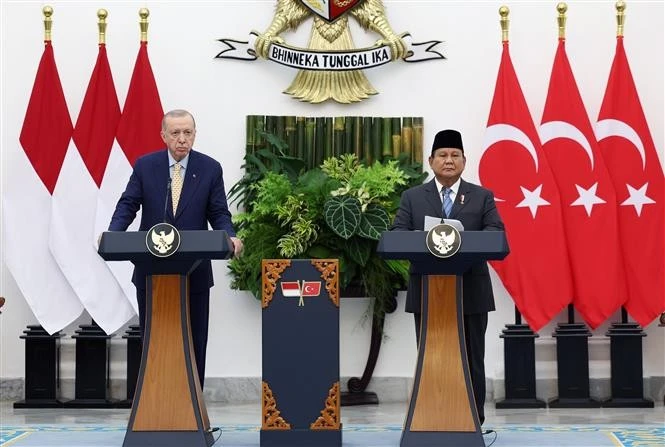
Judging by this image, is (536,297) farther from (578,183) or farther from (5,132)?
(5,132)

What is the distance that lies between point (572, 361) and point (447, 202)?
2483mm

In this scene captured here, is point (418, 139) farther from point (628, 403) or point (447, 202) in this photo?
point (447, 202)

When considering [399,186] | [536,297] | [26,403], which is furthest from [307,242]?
[26,403]

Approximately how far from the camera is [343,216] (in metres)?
6.64

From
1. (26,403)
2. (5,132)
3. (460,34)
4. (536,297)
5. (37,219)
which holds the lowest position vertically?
(26,403)

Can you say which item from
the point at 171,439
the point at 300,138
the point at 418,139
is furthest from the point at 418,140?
the point at 171,439

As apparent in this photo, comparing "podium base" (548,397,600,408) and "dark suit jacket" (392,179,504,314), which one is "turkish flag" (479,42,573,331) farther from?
"dark suit jacket" (392,179,504,314)

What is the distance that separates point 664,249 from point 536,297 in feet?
2.81

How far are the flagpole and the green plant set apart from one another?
78 cm

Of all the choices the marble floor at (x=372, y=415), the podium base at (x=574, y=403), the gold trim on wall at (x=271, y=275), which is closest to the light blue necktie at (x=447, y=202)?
the gold trim on wall at (x=271, y=275)

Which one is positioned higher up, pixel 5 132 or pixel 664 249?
pixel 5 132

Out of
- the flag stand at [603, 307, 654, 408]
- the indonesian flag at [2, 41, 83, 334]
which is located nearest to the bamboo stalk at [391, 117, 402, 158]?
the flag stand at [603, 307, 654, 408]

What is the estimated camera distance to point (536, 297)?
697cm

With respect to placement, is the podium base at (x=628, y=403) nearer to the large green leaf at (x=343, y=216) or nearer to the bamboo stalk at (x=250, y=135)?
the large green leaf at (x=343, y=216)
